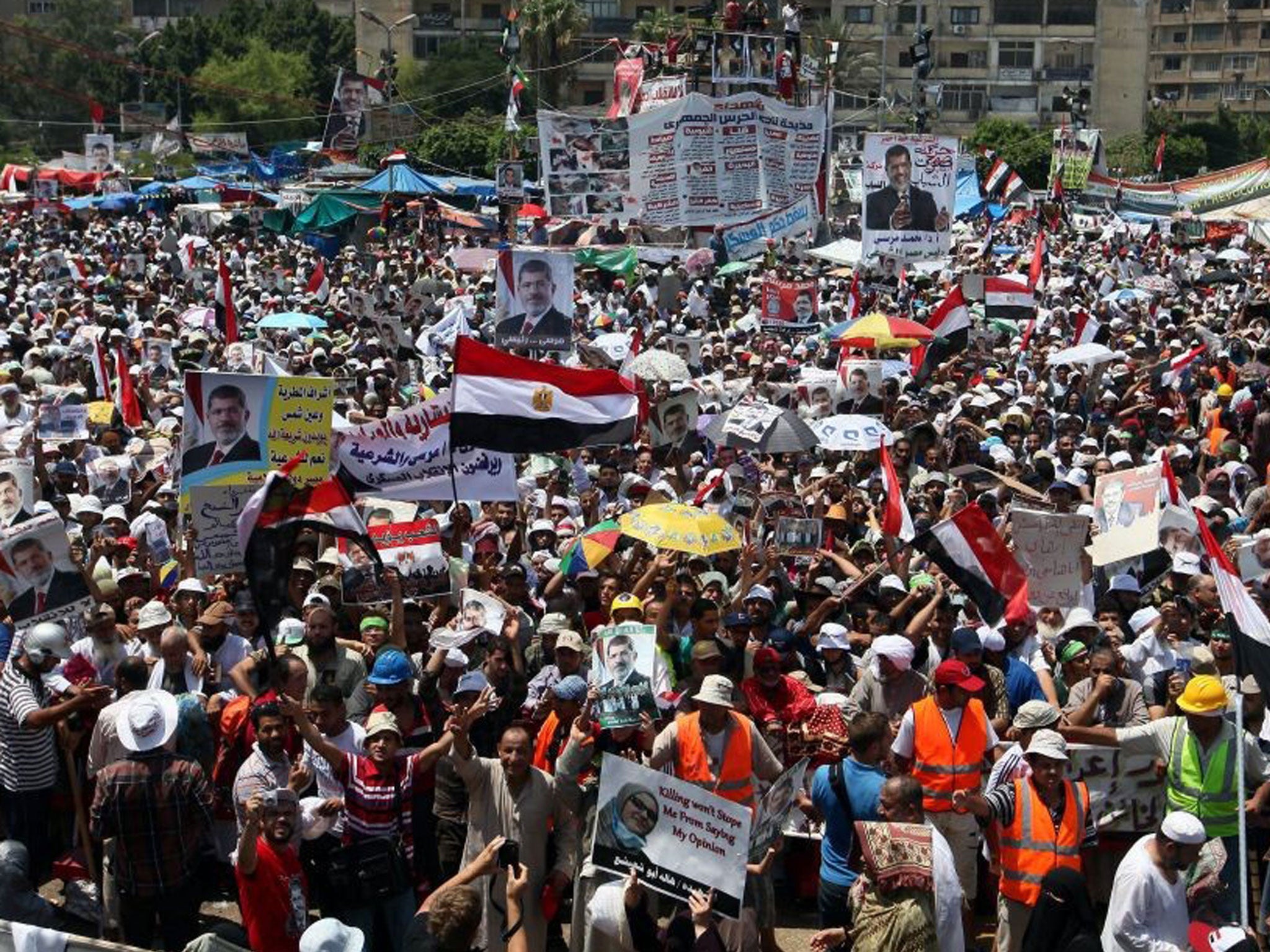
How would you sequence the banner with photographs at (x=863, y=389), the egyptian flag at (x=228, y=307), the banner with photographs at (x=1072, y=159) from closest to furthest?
1. the banner with photographs at (x=863, y=389)
2. the egyptian flag at (x=228, y=307)
3. the banner with photographs at (x=1072, y=159)

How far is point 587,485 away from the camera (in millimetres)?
12797

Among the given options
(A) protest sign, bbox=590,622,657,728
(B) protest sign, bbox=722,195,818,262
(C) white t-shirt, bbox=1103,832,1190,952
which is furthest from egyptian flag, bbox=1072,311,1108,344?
(C) white t-shirt, bbox=1103,832,1190,952

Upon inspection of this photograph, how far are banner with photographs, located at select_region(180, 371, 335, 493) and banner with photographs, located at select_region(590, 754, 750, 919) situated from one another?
4702 mm

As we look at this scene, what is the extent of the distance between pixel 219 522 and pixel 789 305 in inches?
468

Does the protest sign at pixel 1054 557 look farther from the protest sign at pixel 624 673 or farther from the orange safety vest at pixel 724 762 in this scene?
the orange safety vest at pixel 724 762

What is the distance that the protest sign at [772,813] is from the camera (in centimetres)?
606

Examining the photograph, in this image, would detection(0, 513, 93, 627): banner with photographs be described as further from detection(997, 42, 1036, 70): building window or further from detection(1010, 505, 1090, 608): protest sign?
detection(997, 42, 1036, 70): building window

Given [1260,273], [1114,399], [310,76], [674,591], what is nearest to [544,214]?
[1260,273]

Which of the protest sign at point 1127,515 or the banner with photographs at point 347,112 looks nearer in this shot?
the protest sign at point 1127,515

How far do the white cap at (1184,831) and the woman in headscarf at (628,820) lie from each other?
153cm

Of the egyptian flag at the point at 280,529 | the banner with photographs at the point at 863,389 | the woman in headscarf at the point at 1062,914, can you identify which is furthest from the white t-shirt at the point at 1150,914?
the banner with photographs at the point at 863,389

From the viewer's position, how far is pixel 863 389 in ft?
52.6

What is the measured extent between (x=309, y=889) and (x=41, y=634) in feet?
6.03

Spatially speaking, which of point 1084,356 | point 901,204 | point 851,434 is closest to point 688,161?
point 901,204
